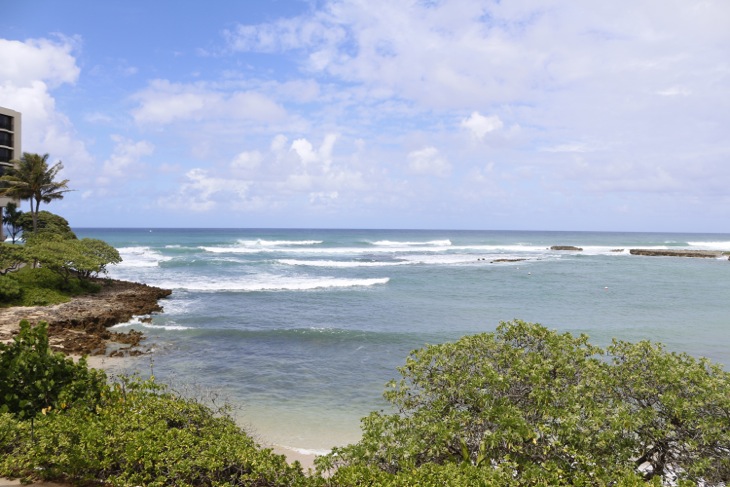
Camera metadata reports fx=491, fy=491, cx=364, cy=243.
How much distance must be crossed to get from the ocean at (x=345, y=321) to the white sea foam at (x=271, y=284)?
140mm

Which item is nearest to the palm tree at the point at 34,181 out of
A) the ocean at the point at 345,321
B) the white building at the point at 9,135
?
the ocean at the point at 345,321

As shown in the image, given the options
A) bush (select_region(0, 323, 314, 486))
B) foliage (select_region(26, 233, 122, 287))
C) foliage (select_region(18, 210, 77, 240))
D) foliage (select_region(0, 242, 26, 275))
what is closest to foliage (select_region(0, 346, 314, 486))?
bush (select_region(0, 323, 314, 486))

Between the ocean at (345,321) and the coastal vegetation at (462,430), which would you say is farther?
the ocean at (345,321)

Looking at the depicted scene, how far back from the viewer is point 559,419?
608 cm

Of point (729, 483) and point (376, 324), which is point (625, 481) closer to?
point (729, 483)

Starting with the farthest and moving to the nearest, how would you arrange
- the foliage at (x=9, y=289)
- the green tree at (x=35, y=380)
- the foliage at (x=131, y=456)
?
the foliage at (x=9, y=289), the green tree at (x=35, y=380), the foliage at (x=131, y=456)

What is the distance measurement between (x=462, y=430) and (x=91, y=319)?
1912 cm

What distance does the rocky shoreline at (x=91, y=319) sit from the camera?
17266 mm

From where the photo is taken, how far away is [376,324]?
73.3 ft

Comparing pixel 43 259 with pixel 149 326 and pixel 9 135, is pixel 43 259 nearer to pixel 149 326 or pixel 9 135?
pixel 149 326

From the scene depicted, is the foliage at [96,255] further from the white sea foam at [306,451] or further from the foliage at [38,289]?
the white sea foam at [306,451]

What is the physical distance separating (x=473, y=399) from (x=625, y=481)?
205 centimetres

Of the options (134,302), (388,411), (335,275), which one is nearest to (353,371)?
(388,411)

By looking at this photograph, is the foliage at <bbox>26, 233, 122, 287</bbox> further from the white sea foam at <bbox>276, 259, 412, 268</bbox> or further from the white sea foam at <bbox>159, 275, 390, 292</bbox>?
the white sea foam at <bbox>276, 259, 412, 268</bbox>
